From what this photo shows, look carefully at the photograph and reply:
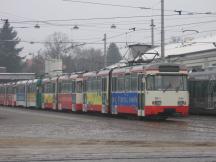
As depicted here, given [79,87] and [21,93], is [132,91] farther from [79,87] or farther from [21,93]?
[21,93]

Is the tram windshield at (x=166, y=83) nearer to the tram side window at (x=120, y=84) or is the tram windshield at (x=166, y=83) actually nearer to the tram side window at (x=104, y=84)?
the tram side window at (x=120, y=84)

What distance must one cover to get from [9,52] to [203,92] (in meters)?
84.9

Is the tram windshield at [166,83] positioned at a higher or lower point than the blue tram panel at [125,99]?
higher

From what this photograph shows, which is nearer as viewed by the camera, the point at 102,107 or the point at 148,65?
the point at 148,65

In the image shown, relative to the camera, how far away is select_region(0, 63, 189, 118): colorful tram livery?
3030 centimetres

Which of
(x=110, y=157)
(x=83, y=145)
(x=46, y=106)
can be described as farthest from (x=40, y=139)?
(x=46, y=106)

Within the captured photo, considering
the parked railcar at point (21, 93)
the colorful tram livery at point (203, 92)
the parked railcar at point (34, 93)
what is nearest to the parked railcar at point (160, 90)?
the colorful tram livery at point (203, 92)

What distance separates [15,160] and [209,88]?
24.7 m

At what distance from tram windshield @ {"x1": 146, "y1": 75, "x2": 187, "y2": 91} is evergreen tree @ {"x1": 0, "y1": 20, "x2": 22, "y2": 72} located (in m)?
89.8

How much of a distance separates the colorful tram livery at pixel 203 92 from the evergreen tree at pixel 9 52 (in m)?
82.4

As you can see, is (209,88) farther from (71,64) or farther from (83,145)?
(71,64)

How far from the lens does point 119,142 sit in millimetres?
18094

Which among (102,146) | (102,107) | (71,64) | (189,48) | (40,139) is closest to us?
(102,146)

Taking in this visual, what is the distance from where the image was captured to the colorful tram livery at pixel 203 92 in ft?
120
